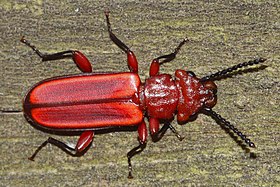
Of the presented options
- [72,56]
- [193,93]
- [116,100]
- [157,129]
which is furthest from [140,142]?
[72,56]

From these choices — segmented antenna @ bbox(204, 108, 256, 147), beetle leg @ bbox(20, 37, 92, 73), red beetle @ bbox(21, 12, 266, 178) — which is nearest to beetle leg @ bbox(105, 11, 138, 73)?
red beetle @ bbox(21, 12, 266, 178)

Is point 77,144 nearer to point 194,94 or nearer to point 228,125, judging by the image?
point 194,94

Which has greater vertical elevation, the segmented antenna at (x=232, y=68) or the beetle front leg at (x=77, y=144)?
the segmented antenna at (x=232, y=68)

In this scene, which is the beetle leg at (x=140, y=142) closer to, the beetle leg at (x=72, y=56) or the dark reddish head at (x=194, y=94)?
the dark reddish head at (x=194, y=94)

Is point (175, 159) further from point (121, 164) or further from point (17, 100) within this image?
point (17, 100)

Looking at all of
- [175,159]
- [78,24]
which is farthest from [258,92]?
[78,24]

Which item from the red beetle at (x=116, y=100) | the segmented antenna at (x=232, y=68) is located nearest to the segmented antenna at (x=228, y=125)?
the red beetle at (x=116, y=100)

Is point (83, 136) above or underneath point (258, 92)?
underneath
